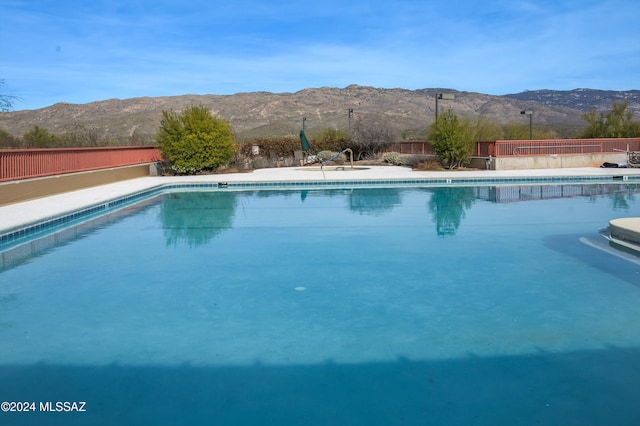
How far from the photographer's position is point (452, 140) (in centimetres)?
2100

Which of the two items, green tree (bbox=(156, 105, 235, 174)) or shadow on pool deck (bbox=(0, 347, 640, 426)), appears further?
green tree (bbox=(156, 105, 235, 174))

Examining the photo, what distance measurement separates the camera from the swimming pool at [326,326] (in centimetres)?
375

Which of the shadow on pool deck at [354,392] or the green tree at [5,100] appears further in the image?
the green tree at [5,100]

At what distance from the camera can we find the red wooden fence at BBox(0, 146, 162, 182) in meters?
12.8

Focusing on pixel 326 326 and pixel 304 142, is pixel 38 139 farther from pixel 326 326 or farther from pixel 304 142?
pixel 326 326

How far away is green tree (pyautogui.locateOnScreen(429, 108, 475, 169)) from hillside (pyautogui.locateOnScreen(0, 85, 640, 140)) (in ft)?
125

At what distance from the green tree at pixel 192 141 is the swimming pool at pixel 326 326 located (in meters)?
10.9

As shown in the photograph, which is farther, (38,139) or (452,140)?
(38,139)

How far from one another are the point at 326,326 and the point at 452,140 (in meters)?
16.9

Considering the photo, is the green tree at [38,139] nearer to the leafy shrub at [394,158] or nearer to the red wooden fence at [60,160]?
the red wooden fence at [60,160]

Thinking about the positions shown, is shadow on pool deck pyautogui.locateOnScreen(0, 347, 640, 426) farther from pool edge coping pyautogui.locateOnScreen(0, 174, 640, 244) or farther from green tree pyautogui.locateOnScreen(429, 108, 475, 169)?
green tree pyautogui.locateOnScreen(429, 108, 475, 169)

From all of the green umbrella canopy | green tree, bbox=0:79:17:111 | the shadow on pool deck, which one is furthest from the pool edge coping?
the shadow on pool deck

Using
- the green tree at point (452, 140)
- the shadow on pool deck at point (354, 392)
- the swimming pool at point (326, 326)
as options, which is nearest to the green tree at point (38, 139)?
the green tree at point (452, 140)

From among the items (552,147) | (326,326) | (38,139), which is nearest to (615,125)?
(552,147)
